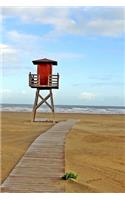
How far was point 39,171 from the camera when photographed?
253 inches

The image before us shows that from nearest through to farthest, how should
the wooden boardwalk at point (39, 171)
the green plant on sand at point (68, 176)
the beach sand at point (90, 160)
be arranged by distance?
1. the wooden boardwalk at point (39, 171)
2. the green plant on sand at point (68, 176)
3. the beach sand at point (90, 160)

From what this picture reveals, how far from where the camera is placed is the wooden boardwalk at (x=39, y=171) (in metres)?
5.53

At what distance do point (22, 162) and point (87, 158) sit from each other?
1574 millimetres

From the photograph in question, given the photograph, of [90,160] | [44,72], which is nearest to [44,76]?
[44,72]

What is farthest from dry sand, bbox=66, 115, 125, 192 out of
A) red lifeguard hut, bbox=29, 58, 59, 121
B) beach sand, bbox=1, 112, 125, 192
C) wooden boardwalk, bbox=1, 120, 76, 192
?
red lifeguard hut, bbox=29, 58, 59, 121

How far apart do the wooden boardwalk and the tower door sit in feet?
23.8

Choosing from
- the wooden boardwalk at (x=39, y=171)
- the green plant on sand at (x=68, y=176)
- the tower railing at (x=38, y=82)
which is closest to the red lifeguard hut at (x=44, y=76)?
the tower railing at (x=38, y=82)

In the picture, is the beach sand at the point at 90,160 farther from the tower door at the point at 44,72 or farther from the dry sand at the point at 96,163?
the tower door at the point at 44,72

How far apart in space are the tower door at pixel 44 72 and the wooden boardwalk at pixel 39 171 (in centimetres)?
726

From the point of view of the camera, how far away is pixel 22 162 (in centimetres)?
707

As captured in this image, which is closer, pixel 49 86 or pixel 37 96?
pixel 49 86

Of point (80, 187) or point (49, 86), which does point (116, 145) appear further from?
point (49, 86)
